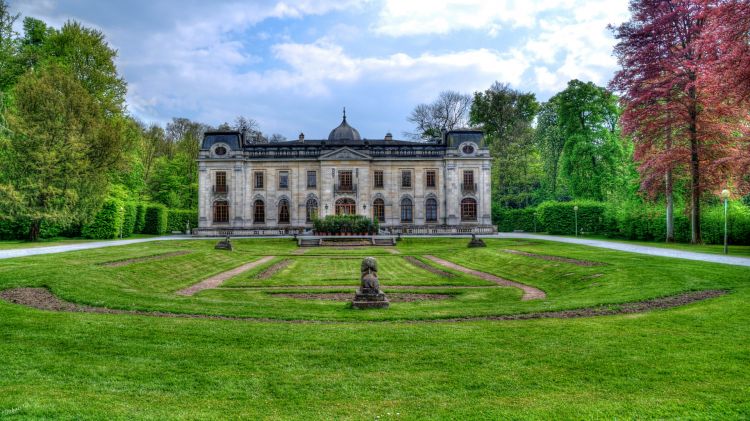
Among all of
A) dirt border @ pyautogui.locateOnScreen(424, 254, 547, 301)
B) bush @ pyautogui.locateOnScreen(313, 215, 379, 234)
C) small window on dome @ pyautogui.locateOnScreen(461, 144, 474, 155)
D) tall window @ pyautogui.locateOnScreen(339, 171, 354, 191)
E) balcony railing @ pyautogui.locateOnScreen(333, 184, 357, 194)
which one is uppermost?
small window on dome @ pyautogui.locateOnScreen(461, 144, 474, 155)

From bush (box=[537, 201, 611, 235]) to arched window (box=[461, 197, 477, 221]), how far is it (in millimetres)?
6748

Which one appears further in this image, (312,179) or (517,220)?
(517,220)

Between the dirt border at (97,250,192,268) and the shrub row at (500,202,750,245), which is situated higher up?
the shrub row at (500,202,750,245)

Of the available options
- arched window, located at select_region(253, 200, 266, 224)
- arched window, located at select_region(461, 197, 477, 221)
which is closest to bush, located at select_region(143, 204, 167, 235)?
arched window, located at select_region(253, 200, 266, 224)

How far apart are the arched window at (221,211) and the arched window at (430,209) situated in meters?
21.1

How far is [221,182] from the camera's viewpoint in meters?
46.2

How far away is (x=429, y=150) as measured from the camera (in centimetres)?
4684

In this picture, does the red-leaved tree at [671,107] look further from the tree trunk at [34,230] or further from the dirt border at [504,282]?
the tree trunk at [34,230]

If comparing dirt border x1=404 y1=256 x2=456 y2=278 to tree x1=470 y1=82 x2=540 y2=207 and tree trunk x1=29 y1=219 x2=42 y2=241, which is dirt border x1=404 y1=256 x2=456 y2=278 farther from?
tree x1=470 y1=82 x2=540 y2=207

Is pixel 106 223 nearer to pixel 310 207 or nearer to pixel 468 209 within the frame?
pixel 310 207

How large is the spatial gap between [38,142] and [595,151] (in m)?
43.6

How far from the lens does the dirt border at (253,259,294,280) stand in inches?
662

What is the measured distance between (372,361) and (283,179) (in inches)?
1661

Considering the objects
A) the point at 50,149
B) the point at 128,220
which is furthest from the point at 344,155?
the point at 50,149
